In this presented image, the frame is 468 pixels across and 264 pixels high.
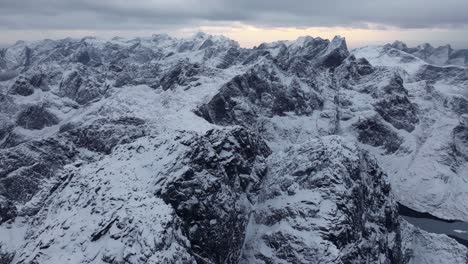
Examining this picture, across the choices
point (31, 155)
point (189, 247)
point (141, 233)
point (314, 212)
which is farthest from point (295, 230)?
point (31, 155)

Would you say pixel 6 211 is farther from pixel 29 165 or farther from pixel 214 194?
pixel 214 194

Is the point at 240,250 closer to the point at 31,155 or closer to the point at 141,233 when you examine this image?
the point at 141,233

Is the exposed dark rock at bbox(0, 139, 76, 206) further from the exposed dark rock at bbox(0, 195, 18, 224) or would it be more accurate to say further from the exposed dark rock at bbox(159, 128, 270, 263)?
the exposed dark rock at bbox(159, 128, 270, 263)

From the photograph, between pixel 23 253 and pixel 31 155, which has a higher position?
pixel 23 253

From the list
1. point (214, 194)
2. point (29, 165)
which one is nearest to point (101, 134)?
point (29, 165)

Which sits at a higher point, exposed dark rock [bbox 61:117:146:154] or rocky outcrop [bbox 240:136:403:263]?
rocky outcrop [bbox 240:136:403:263]

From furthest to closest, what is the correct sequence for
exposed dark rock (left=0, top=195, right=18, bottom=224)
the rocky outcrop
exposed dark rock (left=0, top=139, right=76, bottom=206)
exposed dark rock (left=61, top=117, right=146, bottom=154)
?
exposed dark rock (left=61, top=117, right=146, bottom=154) → exposed dark rock (left=0, top=139, right=76, bottom=206) → exposed dark rock (left=0, top=195, right=18, bottom=224) → the rocky outcrop

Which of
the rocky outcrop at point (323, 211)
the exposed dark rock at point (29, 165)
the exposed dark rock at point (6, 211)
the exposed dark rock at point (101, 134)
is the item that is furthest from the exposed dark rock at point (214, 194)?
the exposed dark rock at point (101, 134)

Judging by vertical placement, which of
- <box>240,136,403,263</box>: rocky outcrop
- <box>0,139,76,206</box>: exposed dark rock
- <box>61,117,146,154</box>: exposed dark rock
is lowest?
<box>0,139,76,206</box>: exposed dark rock

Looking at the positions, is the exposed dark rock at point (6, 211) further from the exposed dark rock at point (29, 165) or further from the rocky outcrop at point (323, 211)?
the rocky outcrop at point (323, 211)

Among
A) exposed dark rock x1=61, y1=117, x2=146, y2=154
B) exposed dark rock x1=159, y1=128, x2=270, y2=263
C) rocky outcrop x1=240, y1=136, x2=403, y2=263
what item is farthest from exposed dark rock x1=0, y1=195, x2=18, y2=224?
exposed dark rock x1=61, y1=117, x2=146, y2=154

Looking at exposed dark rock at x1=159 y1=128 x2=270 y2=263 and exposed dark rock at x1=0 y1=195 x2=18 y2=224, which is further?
exposed dark rock at x1=0 y1=195 x2=18 y2=224
